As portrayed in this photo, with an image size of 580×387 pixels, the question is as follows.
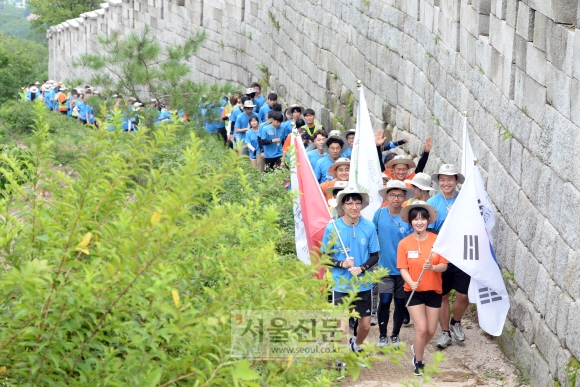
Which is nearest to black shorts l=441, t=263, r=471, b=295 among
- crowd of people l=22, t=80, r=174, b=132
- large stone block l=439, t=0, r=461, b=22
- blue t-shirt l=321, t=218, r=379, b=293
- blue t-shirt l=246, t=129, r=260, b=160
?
blue t-shirt l=321, t=218, r=379, b=293

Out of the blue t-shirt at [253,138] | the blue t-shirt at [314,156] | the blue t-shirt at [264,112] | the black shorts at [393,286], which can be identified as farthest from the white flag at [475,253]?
the blue t-shirt at [264,112]

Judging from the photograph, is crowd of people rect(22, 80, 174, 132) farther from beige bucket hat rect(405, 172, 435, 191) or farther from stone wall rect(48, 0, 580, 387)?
beige bucket hat rect(405, 172, 435, 191)

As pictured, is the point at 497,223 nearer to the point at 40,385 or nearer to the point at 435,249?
the point at 435,249

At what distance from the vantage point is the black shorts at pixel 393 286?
750 centimetres

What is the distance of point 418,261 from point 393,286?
0.52 m

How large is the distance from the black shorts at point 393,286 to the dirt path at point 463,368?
41 centimetres

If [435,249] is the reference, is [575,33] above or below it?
above

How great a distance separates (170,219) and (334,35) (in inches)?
484

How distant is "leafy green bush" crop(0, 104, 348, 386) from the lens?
2.84 metres

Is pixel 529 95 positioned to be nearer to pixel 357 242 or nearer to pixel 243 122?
pixel 357 242

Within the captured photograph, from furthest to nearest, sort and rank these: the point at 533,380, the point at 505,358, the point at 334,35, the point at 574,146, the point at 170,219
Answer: the point at 334,35 < the point at 505,358 < the point at 533,380 < the point at 574,146 < the point at 170,219

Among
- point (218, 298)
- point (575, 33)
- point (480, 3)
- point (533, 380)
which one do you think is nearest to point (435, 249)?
point (533, 380)

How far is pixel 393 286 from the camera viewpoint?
298 inches

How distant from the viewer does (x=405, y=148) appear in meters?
11.7
